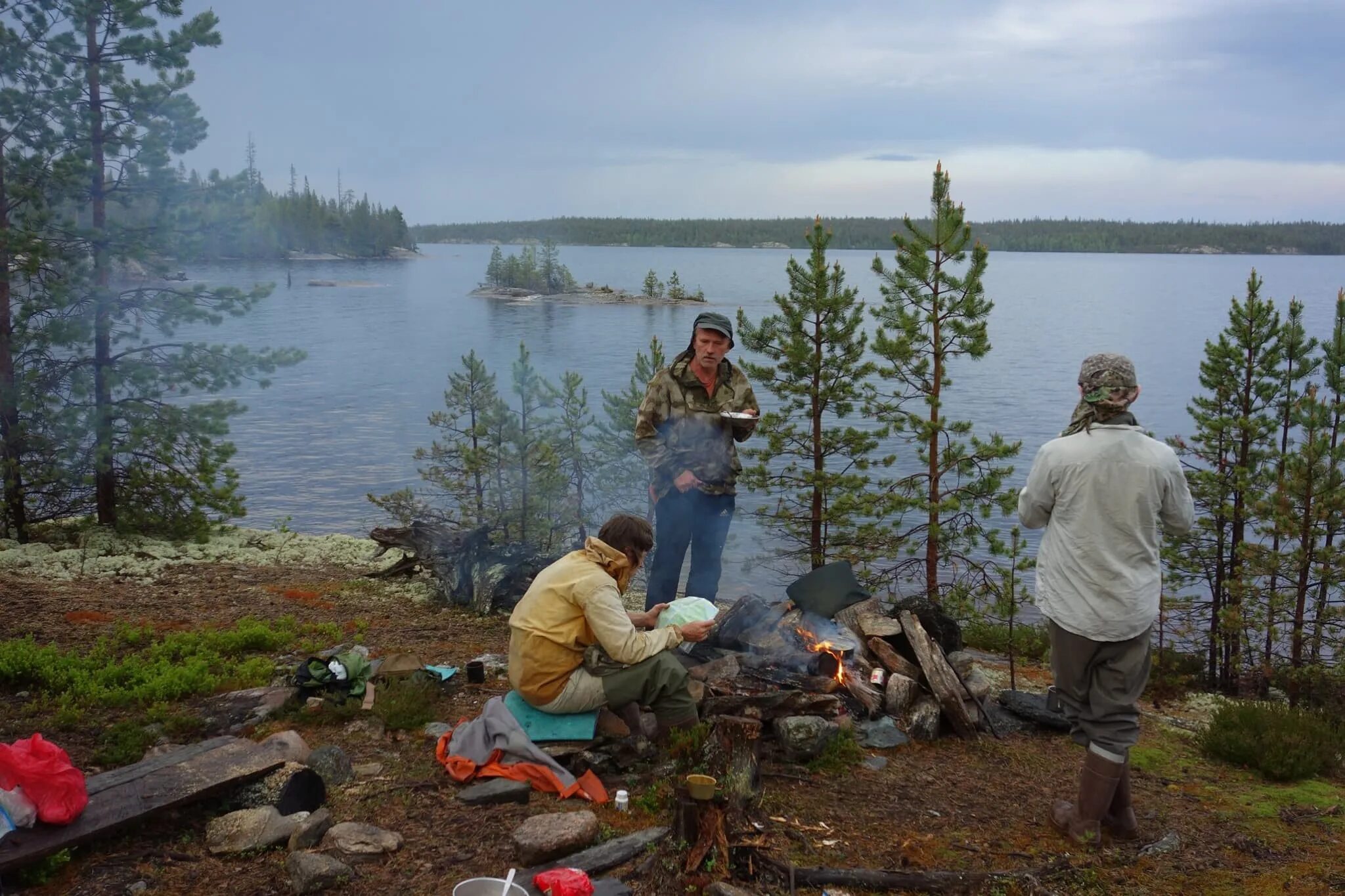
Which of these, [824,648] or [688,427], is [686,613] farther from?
[688,427]

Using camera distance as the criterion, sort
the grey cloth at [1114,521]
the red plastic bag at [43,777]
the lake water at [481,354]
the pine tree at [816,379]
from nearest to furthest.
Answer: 1. the red plastic bag at [43,777]
2. the grey cloth at [1114,521]
3. the pine tree at [816,379]
4. the lake water at [481,354]

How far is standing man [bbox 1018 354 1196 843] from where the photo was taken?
4.71 meters

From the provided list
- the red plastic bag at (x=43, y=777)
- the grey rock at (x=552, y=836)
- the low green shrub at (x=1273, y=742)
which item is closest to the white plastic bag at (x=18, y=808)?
the red plastic bag at (x=43, y=777)

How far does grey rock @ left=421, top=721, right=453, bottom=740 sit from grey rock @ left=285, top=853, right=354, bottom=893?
1.72 m

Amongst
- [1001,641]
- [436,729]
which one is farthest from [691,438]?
[1001,641]

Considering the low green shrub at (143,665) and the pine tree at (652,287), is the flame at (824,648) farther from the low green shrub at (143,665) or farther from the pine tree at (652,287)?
the pine tree at (652,287)

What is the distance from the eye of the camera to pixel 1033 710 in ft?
23.6

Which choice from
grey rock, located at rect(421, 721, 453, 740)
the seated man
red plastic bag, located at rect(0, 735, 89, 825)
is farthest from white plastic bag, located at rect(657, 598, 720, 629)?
red plastic bag, located at rect(0, 735, 89, 825)

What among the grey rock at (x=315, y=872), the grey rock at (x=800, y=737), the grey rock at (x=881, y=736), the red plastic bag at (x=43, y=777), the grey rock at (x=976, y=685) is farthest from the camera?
the grey rock at (x=976, y=685)

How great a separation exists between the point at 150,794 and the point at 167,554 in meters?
8.54

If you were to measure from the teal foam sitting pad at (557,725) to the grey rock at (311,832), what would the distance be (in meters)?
1.21

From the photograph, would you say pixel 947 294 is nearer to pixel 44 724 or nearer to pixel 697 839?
pixel 697 839

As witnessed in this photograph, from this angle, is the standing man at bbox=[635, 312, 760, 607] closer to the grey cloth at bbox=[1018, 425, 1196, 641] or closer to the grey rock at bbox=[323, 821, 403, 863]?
the grey cloth at bbox=[1018, 425, 1196, 641]

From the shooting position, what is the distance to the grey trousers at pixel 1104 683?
15.8 feet
